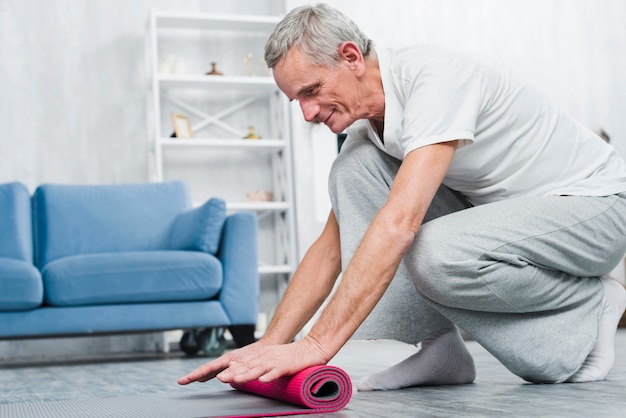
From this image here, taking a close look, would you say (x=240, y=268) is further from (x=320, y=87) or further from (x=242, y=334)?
(x=320, y=87)

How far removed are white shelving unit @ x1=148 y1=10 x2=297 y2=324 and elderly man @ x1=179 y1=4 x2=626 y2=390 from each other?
3.42 meters

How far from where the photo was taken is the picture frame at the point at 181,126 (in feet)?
16.5

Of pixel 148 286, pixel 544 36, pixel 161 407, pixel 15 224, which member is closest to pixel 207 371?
pixel 161 407

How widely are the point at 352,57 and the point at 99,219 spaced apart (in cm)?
290

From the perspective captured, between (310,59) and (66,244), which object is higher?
(310,59)

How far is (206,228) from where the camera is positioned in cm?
361

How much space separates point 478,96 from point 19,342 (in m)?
4.04

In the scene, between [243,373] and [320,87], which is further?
[320,87]

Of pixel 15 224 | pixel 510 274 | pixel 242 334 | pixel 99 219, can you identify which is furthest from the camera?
pixel 99 219

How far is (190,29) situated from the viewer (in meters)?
5.38

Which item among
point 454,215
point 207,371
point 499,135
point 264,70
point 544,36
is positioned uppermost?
point 544,36

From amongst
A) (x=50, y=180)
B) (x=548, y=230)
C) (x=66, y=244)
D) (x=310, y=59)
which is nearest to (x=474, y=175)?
(x=548, y=230)

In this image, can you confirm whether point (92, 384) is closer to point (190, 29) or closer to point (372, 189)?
point (372, 189)

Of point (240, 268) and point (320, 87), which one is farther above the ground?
point (320, 87)
